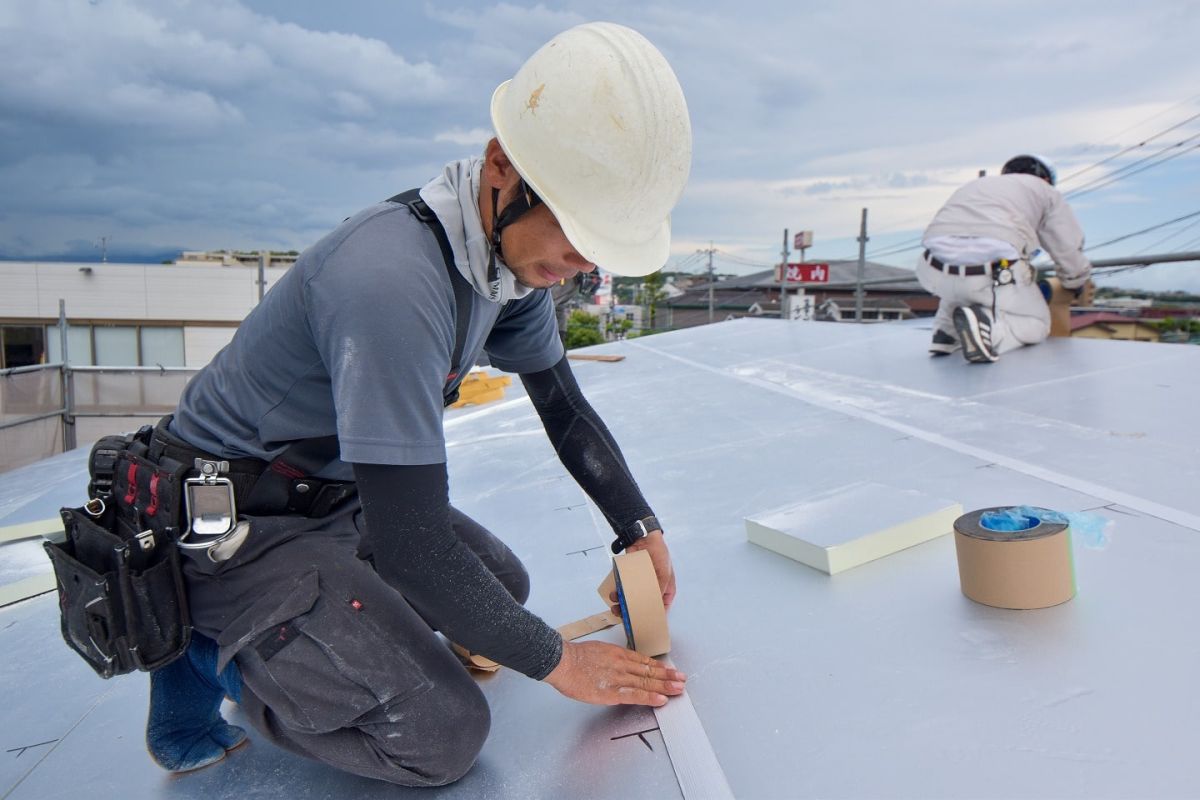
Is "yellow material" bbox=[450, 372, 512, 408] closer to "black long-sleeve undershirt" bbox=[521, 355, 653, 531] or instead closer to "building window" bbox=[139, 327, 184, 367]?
"black long-sleeve undershirt" bbox=[521, 355, 653, 531]

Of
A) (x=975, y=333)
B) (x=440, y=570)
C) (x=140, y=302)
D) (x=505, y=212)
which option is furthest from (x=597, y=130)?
(x=140, y=302)

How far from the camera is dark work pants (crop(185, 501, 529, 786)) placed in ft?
3.61

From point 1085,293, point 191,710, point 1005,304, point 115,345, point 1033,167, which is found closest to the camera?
point 191,710

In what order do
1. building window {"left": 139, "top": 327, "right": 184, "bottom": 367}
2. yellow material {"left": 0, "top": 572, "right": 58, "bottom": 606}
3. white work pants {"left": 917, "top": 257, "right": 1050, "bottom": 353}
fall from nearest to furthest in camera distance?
1. yellow material {"left": 0, "top": 572, "right": 58, "bottom": 606}
2. white work pants {"left": 917, "top": 257, "right": 1050, "bottom": 353}
3. building window {"left": 139, "top": 327, "right": 184, "bottom": 367}

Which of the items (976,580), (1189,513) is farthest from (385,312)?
(1189,513)

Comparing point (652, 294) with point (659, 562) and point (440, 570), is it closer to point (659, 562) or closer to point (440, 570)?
point (659, 562)

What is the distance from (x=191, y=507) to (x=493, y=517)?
1157 mm

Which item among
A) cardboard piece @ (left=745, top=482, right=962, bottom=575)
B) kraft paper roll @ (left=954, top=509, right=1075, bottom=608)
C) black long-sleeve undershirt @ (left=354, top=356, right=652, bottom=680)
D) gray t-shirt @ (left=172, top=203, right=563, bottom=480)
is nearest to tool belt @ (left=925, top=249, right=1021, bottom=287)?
cardboard piece @ (left=745, top=482, right=962, bottom=575)

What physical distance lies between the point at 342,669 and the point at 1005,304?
359cm

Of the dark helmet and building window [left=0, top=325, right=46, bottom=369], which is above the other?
the dark helmet

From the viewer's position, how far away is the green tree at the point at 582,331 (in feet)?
91.4

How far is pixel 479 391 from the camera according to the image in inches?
167

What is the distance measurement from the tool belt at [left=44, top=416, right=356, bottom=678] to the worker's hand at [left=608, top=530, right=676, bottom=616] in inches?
23.3

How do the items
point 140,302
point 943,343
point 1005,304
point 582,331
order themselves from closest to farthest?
A: 1. point 1005,304
2. point 943,343
3. point 140,302
4. point 582,331
